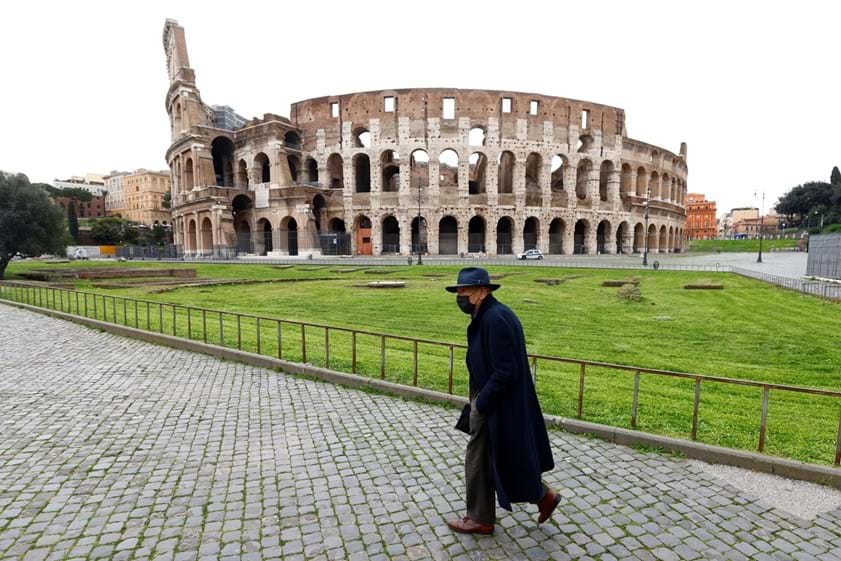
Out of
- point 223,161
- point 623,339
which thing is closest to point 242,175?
point 223,161

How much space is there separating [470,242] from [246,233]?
25532mm

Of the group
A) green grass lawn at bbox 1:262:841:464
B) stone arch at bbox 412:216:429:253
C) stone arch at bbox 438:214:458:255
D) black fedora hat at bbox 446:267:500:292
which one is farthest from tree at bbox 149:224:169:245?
black fedora hat at bbox 446:267:500:292

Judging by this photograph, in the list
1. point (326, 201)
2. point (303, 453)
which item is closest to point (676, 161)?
point (326, 201)

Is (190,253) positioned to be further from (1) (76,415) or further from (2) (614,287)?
(1) (76,415)

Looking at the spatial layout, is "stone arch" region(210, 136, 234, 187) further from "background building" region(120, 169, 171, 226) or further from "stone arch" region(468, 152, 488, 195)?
"background building" region(120, 169, 171, 226)

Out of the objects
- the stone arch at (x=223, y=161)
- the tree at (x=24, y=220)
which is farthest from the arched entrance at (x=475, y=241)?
the tree at (x=24, y=220)

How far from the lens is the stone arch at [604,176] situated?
5141 cm

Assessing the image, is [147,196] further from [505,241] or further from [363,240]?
[505,241]

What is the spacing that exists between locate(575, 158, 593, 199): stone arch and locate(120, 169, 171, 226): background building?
9674 centimetres

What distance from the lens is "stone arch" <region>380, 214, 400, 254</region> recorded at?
48428 mm

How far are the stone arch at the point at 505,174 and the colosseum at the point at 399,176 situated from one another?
0.52 ft

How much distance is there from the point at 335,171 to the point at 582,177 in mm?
29425

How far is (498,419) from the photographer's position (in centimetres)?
299

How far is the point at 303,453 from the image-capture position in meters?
4.48
